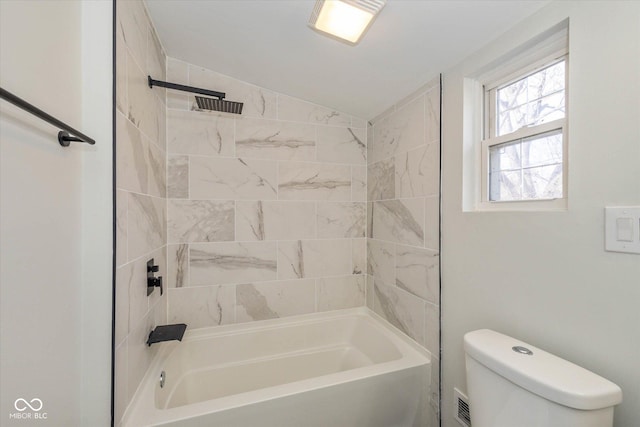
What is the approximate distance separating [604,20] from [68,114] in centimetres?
174

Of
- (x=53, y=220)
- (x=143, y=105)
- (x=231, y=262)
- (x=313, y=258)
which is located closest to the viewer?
(x=53, y=220)

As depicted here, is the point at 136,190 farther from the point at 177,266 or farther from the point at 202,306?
the point at 202,306

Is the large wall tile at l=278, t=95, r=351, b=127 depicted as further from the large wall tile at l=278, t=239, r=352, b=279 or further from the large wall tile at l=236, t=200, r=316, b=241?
the large wall tile at l=278, t=239, r=352, b=279

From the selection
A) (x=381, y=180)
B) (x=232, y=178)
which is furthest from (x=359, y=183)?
(x=232, y=178)

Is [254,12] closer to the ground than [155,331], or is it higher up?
higher up

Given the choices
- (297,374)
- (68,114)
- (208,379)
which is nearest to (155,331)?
(208,379)

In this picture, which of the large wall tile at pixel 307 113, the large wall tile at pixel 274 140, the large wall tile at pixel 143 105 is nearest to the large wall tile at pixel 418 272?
the large wall tile at pixel 274 140

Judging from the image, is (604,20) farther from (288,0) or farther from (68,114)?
(68,114)

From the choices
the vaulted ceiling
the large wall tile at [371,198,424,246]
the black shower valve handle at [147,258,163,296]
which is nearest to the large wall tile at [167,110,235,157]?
the vaulted ceiling

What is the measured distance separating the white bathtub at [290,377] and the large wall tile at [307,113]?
1.60 metres

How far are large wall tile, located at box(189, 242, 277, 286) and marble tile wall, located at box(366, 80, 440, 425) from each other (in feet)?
2.85

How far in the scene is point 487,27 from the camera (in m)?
1.12

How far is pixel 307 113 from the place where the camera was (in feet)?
6.94

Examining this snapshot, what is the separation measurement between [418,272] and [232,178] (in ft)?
4.75
